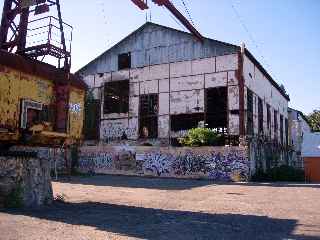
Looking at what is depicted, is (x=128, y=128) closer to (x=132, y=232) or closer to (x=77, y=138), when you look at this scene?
(x=77, y=138)

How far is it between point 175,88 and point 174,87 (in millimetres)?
127

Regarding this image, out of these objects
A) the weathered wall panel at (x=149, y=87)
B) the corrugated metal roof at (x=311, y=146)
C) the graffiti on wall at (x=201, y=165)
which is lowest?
the graffiti on wall at (x=201, y=165)

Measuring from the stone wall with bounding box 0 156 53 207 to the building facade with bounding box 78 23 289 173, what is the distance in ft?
48.5

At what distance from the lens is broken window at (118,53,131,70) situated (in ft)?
98.8

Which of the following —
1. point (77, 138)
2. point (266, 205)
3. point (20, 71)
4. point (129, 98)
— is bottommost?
point (266, 205)

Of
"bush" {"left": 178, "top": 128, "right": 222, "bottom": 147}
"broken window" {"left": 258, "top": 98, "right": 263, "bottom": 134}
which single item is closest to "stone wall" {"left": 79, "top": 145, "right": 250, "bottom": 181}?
"bush" {"left": 178, "top": 128, "right": 222, "bottom": 147}

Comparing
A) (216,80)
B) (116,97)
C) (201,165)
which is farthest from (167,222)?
(116,97)

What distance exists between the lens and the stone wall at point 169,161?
2164 cm

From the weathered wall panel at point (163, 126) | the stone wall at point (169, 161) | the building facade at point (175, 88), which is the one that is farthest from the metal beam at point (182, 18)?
the stone wall at point (169, 161)

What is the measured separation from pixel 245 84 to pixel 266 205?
1564 cm

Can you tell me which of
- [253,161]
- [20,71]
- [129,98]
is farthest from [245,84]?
[20,71]

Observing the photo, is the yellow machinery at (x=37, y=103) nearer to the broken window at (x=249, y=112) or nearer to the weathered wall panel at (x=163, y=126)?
the weathered wall panel at (x=163, y=126)

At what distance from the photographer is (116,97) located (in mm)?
30281

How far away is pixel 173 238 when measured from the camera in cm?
646
